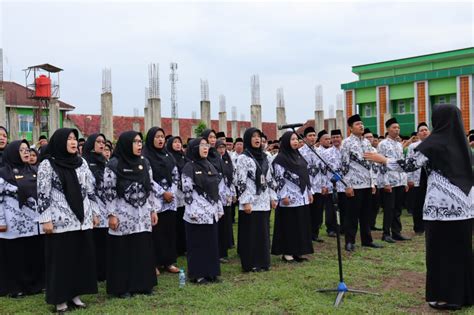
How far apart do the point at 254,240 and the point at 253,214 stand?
0.34 meters

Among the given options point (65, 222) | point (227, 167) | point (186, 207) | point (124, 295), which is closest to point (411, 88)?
point (227, 167)

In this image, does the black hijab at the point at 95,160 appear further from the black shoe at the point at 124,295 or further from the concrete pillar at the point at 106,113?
the concrete pillar at the point at 106,113

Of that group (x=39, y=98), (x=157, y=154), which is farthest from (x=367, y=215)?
(x=39, y=98)

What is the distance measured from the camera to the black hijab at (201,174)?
608 centimetres

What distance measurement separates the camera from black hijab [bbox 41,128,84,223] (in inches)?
197

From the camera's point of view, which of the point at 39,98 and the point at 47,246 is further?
the point at 39,98

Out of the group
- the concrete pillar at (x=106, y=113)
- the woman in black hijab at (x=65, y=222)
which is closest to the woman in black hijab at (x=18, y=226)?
the woman in black hijab at (x=65, y=222)

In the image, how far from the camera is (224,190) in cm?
800

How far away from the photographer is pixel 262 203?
6.63 meters

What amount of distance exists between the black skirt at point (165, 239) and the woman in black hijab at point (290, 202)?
1462 millimetres

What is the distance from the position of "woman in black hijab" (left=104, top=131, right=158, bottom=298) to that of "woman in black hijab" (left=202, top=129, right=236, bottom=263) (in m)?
2.12

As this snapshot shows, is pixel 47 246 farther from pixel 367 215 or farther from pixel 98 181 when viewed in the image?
pixel 367 215

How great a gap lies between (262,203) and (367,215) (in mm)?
2161

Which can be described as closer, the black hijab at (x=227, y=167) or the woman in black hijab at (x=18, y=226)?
the woman in black hijab at (x=18, y=226)
